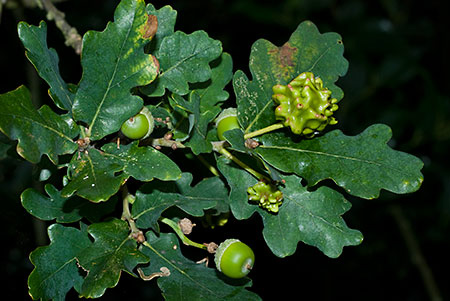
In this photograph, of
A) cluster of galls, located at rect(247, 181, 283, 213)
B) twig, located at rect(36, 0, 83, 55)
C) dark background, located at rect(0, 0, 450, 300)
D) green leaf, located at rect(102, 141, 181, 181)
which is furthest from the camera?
dark background, located at rect(0, 0, 450, 300)

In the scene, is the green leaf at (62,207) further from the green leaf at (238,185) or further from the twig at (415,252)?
the twig at (415,252)

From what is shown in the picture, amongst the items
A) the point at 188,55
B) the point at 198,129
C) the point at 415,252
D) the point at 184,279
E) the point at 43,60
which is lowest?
the point at 415,252

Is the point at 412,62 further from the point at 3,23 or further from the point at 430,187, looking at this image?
the point at 3,23

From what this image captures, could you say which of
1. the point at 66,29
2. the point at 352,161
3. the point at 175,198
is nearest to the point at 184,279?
the point at 175,198

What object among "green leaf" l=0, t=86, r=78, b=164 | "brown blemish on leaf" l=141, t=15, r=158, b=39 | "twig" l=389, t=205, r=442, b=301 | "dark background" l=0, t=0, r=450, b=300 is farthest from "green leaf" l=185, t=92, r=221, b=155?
"twig" l=389, t=205, r=442, b=301

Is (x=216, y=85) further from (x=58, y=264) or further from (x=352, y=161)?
(x=58, y=264)

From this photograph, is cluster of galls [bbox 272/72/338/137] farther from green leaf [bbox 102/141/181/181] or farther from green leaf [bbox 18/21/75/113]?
green leaf [bbox 18/21/75/113]
